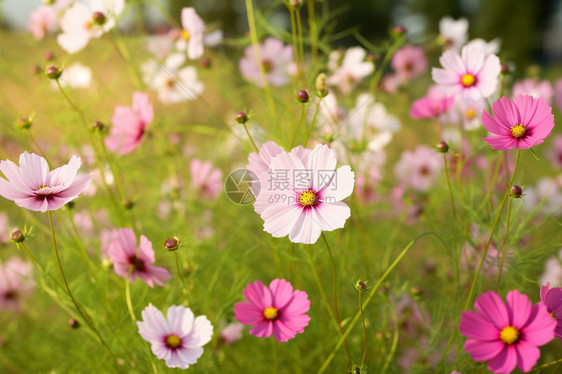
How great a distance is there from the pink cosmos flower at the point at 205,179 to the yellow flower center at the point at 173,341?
522mm

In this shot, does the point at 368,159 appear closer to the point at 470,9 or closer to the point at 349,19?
the point at 349,19

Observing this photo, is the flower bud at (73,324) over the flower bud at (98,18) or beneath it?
beneath

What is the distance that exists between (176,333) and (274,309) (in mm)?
122

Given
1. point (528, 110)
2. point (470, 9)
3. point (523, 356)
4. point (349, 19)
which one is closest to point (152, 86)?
point (528, 110)

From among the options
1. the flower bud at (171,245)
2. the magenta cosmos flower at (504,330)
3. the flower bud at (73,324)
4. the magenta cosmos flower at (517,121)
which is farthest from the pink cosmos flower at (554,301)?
the flower bud at (73,324)

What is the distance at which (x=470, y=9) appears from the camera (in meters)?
7.18

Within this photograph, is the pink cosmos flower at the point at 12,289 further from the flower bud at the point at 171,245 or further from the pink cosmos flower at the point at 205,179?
the flower bud at the point at 171,245

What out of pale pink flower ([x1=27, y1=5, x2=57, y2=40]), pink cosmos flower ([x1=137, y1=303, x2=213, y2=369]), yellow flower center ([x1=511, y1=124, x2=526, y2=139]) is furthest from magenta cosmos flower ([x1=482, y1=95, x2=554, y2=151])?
pale pink flower ([x1=27, y1=5, x2=57, y2=40])

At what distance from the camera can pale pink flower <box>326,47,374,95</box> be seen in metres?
1.01

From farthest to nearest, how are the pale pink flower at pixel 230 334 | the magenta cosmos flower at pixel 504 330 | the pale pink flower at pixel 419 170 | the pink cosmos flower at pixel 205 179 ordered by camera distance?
the pale pink flower at pixel 419 170, the pink cosmos flower at pixel 205 179, the pale pink flower at pixel 230 334, the magenta cosmos flower at pixel 504 330

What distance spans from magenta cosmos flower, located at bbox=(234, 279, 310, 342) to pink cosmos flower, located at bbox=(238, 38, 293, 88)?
53cm

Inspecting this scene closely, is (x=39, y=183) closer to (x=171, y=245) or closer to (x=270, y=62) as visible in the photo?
(x=171, y=245)

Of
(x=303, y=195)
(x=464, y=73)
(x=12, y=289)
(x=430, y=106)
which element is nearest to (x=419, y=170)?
(x=430, y=106)

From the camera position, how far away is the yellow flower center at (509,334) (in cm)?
44
